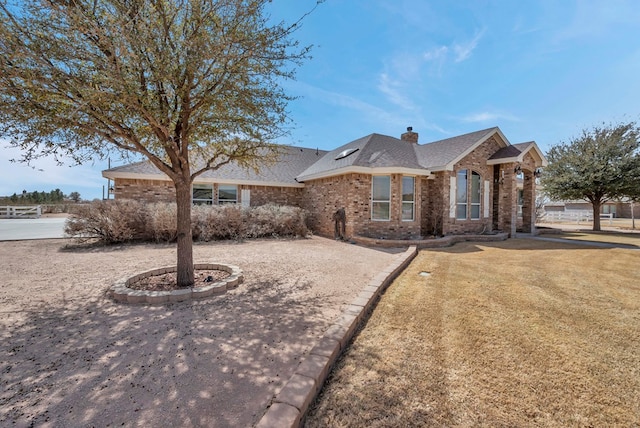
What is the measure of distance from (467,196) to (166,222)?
14.1m

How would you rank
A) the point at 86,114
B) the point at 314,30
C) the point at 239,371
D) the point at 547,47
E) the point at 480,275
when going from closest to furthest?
the point at 239,371
the point at 86,114
the point at 314,30
the point at 480,275
the point at 547,47

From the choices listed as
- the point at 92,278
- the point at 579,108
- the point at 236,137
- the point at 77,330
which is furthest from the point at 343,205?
the point at 579,108

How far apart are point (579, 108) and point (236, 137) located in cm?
1611

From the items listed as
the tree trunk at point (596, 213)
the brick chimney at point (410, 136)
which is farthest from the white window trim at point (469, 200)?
the tree trunk at point (596, 213)

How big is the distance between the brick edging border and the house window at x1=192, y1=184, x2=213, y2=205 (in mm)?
12987

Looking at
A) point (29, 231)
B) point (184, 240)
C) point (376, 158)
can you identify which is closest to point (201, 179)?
point (29, 231)

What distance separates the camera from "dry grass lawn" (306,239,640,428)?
7.07 ft

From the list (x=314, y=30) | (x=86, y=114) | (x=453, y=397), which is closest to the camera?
(x=453, y=397)

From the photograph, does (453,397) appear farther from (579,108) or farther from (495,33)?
(579,108)

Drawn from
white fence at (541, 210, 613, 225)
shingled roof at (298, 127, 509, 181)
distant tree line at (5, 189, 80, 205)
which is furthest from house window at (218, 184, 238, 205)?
distant tree line at (5, 189, 80, 205)

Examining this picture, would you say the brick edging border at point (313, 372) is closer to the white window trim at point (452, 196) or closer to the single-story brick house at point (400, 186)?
the single-story brick house at point (400, 186)

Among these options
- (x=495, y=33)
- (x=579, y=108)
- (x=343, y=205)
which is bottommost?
(x=343, y=205)

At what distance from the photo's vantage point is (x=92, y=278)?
5762 mm

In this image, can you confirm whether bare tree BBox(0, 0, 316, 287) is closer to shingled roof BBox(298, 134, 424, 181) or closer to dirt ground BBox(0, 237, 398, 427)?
dirt ground BBox(0, 237, 398, 427)
